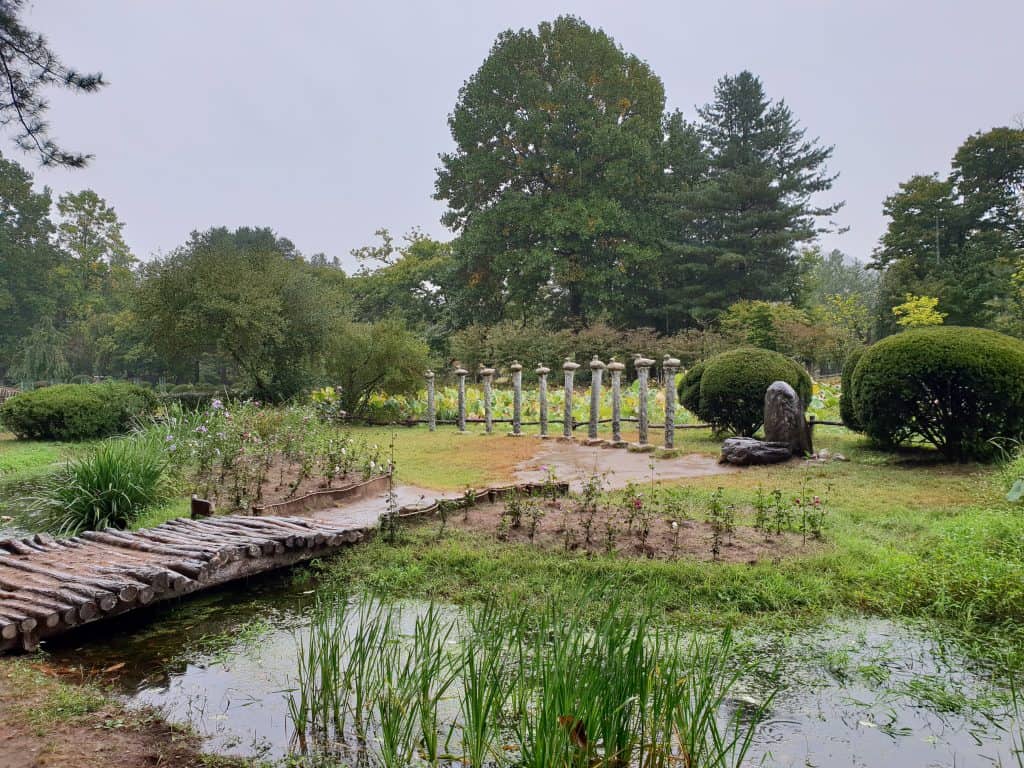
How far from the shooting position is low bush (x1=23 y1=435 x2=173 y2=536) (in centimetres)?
661

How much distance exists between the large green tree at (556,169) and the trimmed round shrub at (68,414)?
16521 millimetres

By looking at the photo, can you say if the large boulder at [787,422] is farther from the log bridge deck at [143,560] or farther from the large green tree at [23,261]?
the large green tree at [23,261]

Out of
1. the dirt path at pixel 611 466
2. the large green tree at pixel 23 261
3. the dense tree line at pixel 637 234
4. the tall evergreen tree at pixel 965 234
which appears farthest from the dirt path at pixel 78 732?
the large green tree at pixel 23 261

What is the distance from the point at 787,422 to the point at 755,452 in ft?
2.59

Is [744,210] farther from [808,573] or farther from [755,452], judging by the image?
[808,573]

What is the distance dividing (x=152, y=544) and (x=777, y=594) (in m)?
4.46

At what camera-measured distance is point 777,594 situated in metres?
4.37

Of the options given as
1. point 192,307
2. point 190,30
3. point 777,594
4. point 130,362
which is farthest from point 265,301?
point 130,362

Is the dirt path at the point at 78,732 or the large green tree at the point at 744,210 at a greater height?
the large green tree at the point at 744,210

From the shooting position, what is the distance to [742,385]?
441 inches

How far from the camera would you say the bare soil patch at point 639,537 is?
5.18 metres

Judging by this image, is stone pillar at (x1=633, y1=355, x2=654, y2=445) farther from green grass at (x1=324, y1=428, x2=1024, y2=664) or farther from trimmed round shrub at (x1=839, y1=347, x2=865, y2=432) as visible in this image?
green grass at (x1=324, y1=428, x2=1024, y2=664)

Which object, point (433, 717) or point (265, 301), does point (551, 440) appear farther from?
point (433, 717)

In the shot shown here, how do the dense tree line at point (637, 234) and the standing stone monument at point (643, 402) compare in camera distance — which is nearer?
the standing stone monument at point (643, 402)
